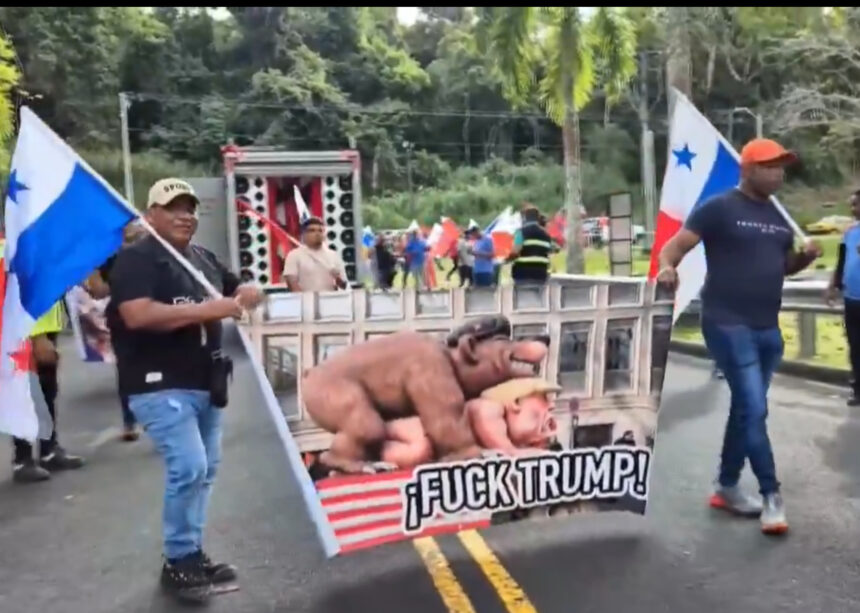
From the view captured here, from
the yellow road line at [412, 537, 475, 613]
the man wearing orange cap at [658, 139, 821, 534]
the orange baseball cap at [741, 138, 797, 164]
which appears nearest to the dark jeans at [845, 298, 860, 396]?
the man wearing orange cap at [658, 139, 821, 534]

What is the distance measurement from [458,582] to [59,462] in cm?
393

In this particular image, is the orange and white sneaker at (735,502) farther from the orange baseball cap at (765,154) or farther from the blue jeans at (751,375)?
the orange baseball cap at (765,154)

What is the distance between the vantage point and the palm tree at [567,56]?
806 inches

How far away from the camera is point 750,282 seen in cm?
536

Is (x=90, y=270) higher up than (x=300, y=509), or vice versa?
(x=90, y=270)

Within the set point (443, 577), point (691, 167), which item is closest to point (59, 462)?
point (443, 577)

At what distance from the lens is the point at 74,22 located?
1861 inches

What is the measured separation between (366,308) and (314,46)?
5926 cm

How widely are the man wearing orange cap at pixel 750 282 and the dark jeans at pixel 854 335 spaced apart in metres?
3.60

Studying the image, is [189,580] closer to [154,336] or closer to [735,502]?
[154,336]

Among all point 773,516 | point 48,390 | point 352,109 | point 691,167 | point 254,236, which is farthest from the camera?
point 352,109

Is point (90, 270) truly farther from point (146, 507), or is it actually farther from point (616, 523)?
point (616, 523)

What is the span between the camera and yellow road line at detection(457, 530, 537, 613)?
439cm

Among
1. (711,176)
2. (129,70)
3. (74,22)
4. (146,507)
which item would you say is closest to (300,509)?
(146,507)
